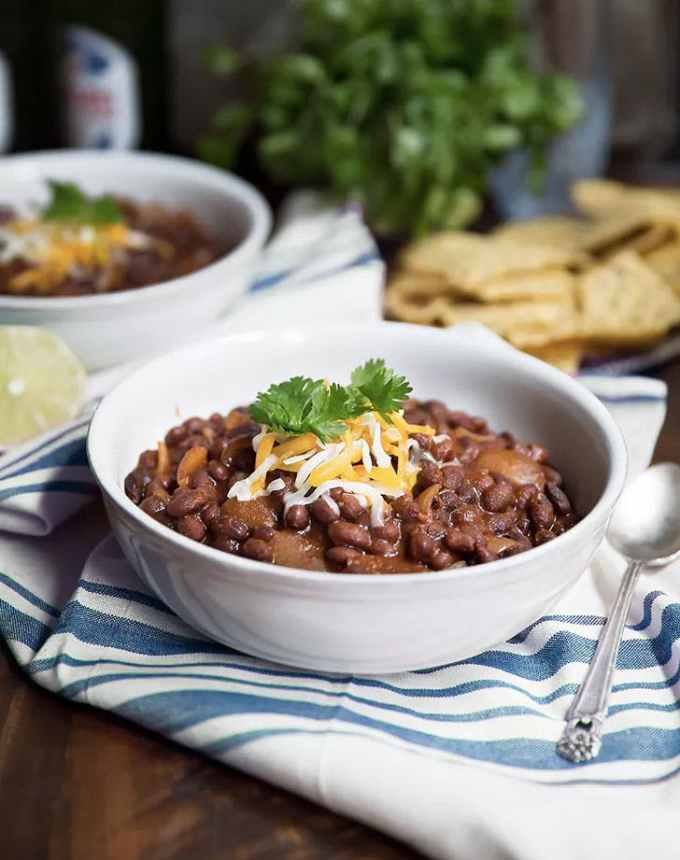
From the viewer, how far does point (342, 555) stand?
7.28ft

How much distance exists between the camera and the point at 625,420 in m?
3.17

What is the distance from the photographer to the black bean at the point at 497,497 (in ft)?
7.98

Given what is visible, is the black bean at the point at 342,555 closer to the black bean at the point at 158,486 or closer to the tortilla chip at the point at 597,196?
the black bean at the point at 158,486

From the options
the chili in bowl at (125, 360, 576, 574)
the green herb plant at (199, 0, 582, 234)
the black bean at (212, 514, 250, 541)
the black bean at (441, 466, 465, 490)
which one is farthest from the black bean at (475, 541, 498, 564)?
the green herb plant at (199, 0, 582, 234)

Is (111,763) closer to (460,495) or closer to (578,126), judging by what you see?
(460,495)

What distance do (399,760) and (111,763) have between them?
54 cm

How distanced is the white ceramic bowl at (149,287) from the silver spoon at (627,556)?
5.12ft

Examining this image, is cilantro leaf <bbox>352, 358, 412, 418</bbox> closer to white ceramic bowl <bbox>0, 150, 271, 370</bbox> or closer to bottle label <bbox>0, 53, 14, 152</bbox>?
white ceramic bowl <bbox>0, 150, 271, 370</bbox>

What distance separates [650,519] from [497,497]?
1.54 feet

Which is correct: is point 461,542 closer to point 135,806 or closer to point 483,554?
point 483,554

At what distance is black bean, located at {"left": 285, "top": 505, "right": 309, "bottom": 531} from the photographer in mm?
2285

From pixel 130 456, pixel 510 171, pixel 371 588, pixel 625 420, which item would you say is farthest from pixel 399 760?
pixel 510 171

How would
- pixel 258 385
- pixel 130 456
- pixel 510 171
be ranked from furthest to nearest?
pixel 510 171
pixel 258 385
pixel 130 456

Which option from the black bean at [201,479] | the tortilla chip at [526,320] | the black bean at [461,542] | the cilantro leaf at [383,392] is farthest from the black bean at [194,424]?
the tortilla chip at [526,320]
